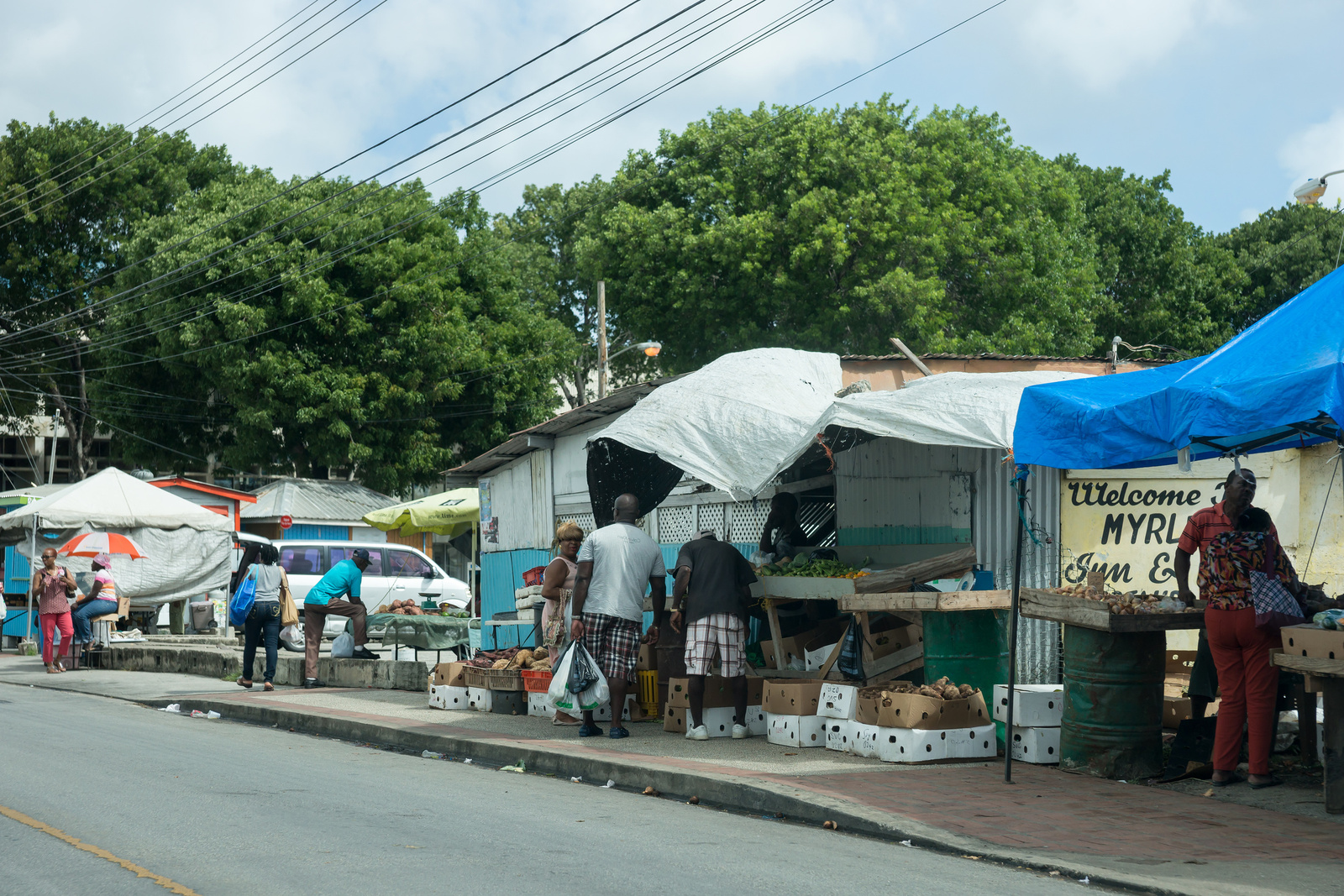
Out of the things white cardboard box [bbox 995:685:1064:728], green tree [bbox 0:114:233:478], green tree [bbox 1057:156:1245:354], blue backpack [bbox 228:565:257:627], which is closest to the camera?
white cardboard box [bbox 995:685:1064:728]

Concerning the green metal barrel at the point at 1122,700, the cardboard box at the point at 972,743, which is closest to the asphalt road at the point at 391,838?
the cardboard box at the point at 972,743

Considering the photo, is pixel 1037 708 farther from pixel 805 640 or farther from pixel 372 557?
pixel 372 557

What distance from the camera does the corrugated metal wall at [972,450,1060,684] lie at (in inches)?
435

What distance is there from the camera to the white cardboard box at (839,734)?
32.2ft

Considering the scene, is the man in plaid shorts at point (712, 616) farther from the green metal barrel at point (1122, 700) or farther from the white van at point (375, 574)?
the white van at point (375, 574)

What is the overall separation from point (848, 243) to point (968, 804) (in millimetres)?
24735

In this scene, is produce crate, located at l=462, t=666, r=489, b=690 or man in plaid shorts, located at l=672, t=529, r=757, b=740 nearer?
man in plaid shorts, located at l=672, t=529, r=757, b=740

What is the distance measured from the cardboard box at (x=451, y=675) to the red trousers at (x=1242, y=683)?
7794 millimetres

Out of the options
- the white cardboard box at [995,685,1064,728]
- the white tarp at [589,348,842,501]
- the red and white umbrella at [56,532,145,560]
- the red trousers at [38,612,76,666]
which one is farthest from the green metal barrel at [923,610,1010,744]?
the red and white umbrella at [56,532,145,560]

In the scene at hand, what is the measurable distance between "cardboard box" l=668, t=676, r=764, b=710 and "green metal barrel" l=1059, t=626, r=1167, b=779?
304cm

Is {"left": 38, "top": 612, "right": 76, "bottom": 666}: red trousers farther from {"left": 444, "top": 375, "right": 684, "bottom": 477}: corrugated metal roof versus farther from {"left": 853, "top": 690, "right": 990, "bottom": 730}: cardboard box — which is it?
{"left": 853, "top": 690, "right": 990, "bottom": 730}: cardboard box

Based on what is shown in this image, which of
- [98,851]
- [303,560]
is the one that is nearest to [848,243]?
[303,560]

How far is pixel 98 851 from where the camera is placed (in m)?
6.45

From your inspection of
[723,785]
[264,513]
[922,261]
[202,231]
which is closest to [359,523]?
[264,513]
